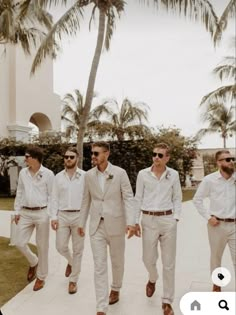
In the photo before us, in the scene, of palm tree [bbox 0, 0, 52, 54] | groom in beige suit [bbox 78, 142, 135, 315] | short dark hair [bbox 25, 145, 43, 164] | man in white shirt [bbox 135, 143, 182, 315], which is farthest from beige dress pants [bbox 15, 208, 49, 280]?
palm tree [bbox 0, 0, 52, 54]

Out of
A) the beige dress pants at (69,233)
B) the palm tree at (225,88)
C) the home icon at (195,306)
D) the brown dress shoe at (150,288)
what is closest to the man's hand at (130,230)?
the brown dress shoe at (150,288)

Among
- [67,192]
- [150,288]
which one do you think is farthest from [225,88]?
[67,192]

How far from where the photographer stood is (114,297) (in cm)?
242

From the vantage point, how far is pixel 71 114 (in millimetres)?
3082

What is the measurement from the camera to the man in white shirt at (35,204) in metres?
2.78

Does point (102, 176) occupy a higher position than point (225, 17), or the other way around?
point (225, 17)

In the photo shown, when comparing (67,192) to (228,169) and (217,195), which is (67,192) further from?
(228,169)

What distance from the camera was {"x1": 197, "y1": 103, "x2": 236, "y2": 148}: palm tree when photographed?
1411 mm

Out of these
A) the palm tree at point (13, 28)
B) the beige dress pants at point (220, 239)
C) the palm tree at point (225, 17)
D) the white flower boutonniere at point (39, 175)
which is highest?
the palm tree at point (13, 28)

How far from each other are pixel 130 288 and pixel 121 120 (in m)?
1.13

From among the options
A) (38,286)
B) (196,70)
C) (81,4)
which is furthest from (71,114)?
(196,70)

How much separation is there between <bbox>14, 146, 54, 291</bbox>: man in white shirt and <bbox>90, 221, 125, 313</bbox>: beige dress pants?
0.65 m

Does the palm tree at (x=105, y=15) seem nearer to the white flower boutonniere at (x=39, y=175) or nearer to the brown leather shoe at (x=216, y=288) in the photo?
the white flower boutonniere at (x=39, y=175)

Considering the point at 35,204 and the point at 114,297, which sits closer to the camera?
the point at 114,297
